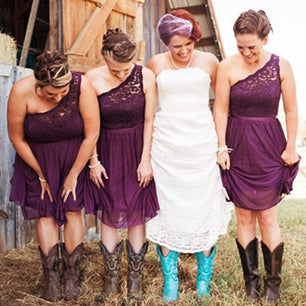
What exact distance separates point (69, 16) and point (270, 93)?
2.09m

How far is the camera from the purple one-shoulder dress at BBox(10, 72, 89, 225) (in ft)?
9.29

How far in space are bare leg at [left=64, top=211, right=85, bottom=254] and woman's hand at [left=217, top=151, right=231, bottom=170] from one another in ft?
3.36

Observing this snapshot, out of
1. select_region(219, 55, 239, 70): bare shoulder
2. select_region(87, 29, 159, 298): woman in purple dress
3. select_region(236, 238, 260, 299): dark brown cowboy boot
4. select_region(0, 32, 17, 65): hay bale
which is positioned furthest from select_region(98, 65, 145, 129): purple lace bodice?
select_region(0, 32, 17, 65): hay bale

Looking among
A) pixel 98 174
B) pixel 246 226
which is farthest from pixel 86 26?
pixel 246 226

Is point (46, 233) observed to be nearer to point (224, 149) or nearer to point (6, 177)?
point (6, 177)

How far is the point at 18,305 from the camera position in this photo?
9.82 feet

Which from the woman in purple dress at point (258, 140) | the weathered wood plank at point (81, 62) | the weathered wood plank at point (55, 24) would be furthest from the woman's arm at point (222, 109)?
the weathered wood plank at point (55, 24)

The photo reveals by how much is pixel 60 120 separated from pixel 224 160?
110 cm

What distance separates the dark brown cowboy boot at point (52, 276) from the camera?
304 centimetres

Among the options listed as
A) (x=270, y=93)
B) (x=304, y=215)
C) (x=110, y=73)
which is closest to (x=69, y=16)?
(x=110, y=73)

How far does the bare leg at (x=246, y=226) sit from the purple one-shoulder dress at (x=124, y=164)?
1.90ft

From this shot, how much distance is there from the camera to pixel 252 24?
8.75 feet

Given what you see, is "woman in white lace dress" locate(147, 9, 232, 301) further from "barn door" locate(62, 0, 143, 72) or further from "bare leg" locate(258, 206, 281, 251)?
"barn door" locate(62, 0, 143, 72)

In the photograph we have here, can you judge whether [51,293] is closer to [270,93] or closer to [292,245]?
[270,93]
